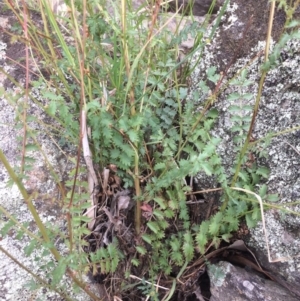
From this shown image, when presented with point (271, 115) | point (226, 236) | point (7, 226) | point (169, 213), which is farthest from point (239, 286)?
point (7, 226)

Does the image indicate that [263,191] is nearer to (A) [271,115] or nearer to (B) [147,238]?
(A) [271,115]

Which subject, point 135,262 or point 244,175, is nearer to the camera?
point 244,175

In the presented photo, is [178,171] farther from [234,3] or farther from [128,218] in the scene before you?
[234,3]

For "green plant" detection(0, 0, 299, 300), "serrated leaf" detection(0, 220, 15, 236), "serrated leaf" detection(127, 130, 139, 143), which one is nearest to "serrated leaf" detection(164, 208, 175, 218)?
"green plant" detection(0, 0, 299, 300)

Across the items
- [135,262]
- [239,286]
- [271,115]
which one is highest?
[271,115]

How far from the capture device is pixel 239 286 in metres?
1.61

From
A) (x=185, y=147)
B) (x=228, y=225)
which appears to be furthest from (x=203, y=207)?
(x=185, y=147)

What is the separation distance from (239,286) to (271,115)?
690mm

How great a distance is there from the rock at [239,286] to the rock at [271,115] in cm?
9

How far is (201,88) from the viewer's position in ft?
5.46

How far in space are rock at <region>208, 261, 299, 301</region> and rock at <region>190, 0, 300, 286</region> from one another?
9 cm

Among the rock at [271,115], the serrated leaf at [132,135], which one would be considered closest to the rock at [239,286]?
the rock at [271,115]

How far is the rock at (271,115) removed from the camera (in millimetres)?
1478

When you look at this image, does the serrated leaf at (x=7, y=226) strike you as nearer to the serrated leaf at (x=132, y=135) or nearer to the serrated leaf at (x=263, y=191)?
Answer: the serrated leaf at (x=132, y=135)
